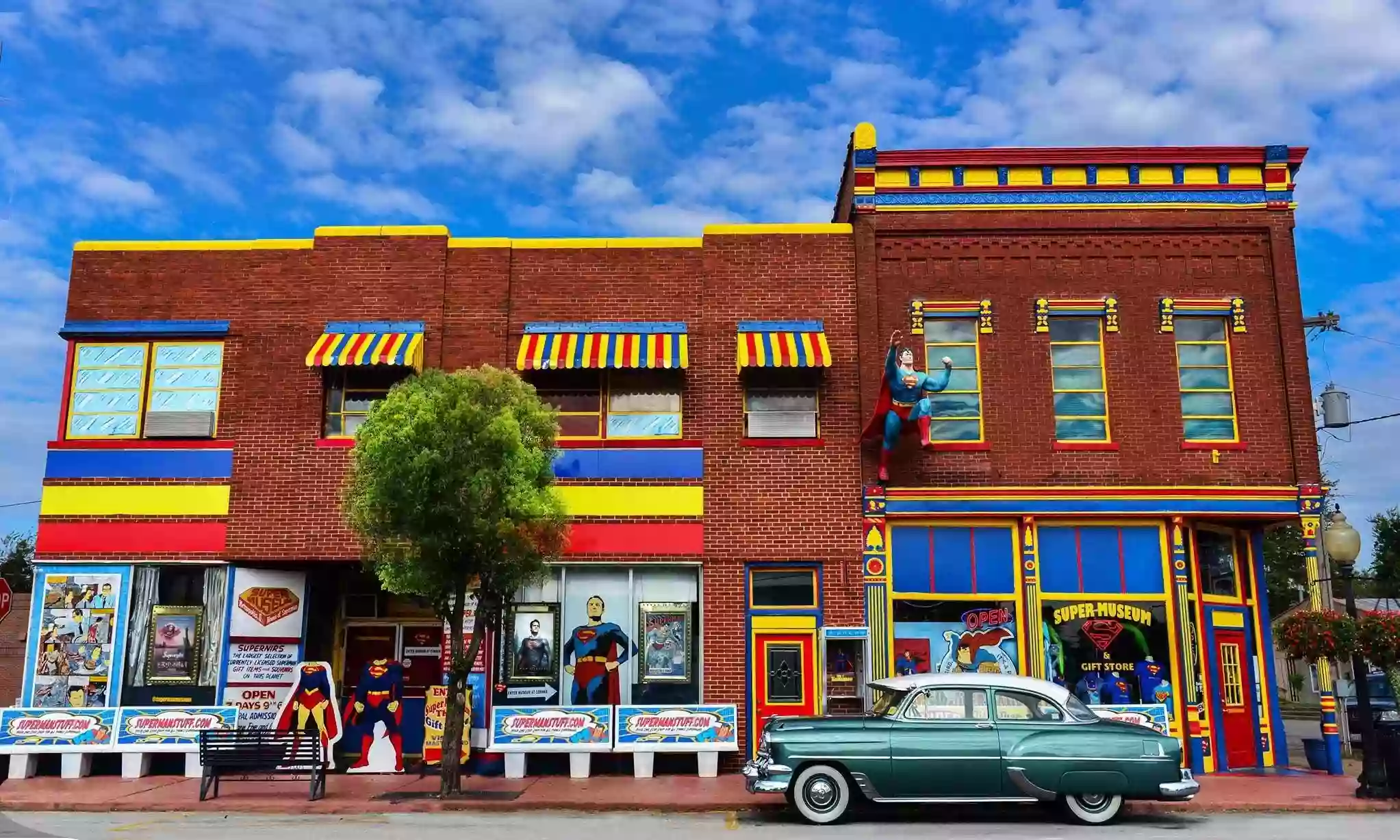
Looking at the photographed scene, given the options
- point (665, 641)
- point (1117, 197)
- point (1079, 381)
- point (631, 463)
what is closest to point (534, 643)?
point (665, 641)

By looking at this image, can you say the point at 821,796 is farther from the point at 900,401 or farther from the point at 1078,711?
the point at 900,401

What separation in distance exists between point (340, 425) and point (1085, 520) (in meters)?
11.9

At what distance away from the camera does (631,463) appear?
17.0 m

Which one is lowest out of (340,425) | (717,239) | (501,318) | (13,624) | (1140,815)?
(1140,815)

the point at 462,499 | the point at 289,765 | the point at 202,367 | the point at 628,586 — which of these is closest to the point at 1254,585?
the point at 628,586

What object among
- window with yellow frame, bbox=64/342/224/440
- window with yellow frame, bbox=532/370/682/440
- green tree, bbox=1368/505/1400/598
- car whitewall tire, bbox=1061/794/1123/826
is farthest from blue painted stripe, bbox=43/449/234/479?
green tree, bbox=1368/505/1400/598

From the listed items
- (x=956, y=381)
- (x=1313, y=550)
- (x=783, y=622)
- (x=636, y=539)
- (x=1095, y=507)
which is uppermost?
(x=956, y=381)

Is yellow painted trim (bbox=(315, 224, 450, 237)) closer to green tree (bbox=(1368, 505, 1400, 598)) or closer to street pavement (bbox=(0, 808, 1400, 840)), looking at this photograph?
street pavement (bbox=(0, 808, 1400, 840))

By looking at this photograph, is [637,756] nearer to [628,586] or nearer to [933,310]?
[628,586]

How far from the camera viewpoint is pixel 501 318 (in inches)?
691

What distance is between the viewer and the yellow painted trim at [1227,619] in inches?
658

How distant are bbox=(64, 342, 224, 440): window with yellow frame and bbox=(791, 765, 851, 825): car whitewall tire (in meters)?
11.3

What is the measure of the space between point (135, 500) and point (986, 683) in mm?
13150

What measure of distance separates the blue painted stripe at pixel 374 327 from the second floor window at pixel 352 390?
2.00 feet
